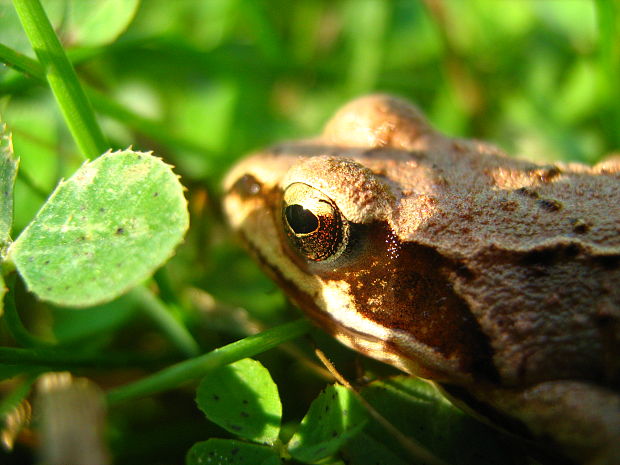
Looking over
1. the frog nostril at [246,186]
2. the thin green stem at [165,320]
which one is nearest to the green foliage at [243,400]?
the thin green stem at [165,320]

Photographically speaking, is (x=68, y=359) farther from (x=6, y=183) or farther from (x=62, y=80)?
(x=62, y=80)

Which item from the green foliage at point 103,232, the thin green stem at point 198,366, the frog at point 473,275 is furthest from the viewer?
the frog at point 473,275

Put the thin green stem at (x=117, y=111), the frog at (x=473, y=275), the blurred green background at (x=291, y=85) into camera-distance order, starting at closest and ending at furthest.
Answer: the frog at (x=473, y=275)
the thin green stem at (x=117, y=111)
the blurred green background at (x=291, y=85)

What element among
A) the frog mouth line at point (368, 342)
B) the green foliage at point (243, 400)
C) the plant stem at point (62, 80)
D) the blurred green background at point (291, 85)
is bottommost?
the green foliage at point (243, 400)

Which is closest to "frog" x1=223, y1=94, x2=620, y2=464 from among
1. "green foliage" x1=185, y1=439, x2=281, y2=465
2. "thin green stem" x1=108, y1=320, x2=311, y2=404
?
"thin green stem" x1=108, y1=320, x2=311, y2=404

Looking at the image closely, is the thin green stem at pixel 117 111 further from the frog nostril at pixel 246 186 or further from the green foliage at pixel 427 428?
the green foliage at pixel 427 428

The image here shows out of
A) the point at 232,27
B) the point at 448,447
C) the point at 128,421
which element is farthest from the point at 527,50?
the point at 128,421

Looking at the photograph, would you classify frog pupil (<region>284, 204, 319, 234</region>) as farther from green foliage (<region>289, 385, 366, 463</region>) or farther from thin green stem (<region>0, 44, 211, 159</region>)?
thin green stem (<region>0, 44, 211, 159</region>)

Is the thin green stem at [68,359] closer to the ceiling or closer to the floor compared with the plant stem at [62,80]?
closer to the floor

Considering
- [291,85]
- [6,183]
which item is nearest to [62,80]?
[6,183]
